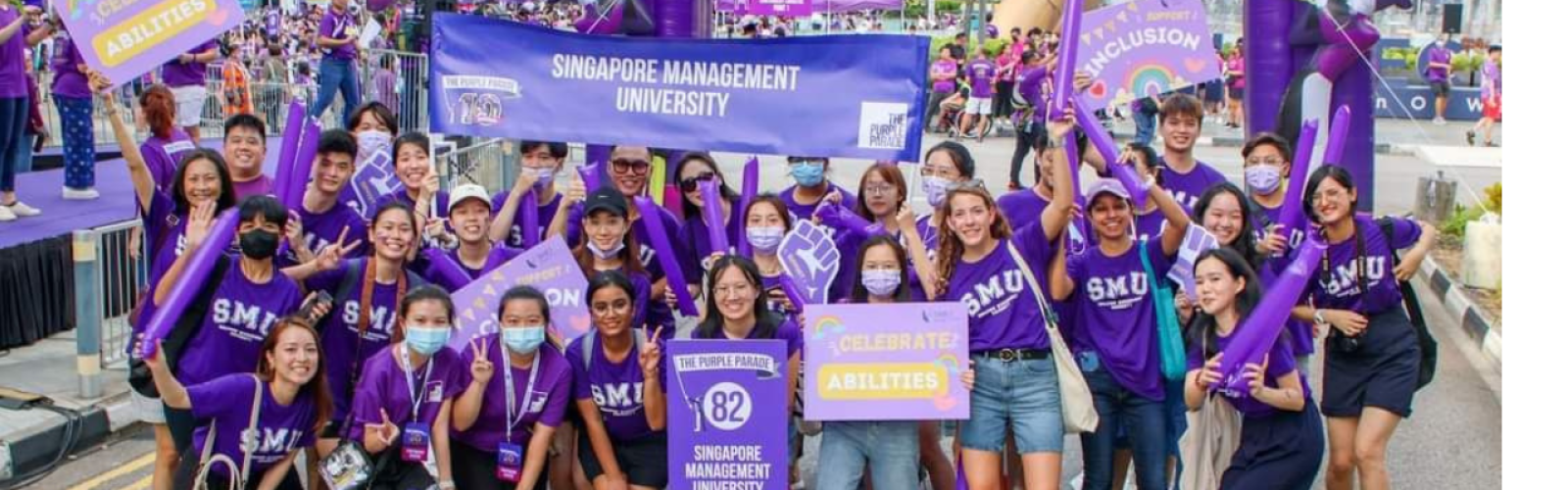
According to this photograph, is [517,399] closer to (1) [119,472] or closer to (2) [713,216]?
(2) [713,216]

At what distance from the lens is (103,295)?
9.48 m

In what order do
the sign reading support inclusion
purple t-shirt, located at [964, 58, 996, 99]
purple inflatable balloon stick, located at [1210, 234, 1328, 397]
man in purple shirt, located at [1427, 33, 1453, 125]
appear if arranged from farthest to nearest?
man in purple shirt, located at [1427, 33, 1453, 125] < purple t-shirt, located at [964, 58, 996, 99] < the sign reading support inclusion < purple inflatable balloon stick, located at [1210, 234, 1328, 397]

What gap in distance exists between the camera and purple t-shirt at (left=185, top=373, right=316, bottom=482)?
20.3 ft

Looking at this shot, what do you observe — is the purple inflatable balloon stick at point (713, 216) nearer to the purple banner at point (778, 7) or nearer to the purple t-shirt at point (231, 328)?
the purple t-shirt at point (231, 328)

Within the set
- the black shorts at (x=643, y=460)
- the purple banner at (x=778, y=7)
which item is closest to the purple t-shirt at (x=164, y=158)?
the black shorts at (x=643, y=460)

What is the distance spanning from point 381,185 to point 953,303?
9.35ft

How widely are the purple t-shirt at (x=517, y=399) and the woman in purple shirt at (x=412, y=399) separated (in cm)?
14

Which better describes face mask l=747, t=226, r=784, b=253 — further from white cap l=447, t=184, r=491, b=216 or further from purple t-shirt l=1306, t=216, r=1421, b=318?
purple t-shirt l=1306, t=216, r=1421, b=318

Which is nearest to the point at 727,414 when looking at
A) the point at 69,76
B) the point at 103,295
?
the point at 103,295

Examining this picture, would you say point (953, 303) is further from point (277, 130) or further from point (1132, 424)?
point (277, 130)

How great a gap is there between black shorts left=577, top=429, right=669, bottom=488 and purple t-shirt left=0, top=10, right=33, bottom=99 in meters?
6.92

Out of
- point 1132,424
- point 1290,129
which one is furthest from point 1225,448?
point 1290,129

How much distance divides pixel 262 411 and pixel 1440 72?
28.6 metres

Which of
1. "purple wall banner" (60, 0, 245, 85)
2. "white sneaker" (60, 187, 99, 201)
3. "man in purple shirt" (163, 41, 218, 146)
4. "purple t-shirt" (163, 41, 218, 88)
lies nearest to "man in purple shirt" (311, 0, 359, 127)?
"man in purple shirt" (163, 41, 218, 146)
